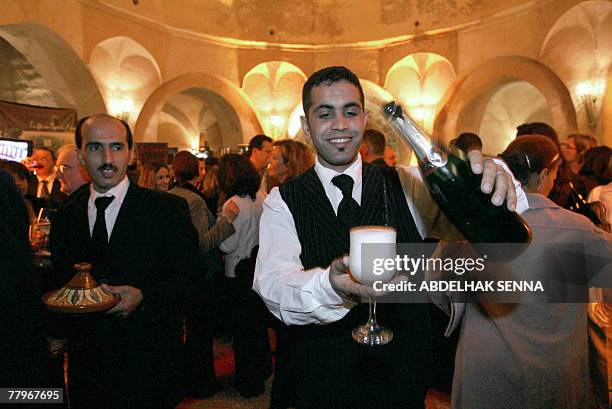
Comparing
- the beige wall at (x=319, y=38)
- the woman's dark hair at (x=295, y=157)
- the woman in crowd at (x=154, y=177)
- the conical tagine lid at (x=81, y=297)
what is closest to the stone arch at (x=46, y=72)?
the beige wall at (x=319, y=38)

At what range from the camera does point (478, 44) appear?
34.8 feet

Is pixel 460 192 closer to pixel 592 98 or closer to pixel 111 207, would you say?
pixel 111 207

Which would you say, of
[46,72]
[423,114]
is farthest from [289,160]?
[423,114]

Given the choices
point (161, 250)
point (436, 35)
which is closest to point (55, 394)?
point (161, 250)

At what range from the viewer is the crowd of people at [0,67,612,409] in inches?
53.6

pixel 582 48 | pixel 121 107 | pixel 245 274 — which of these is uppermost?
pixel 582 48

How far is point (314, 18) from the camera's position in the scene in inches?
491

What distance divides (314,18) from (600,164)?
10387mm

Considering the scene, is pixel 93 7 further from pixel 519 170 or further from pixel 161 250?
pixel 519 170

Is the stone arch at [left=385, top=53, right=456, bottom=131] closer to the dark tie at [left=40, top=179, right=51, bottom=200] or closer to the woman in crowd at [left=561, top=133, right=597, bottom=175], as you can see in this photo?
the woman in crowd at [left=561, top=133, right=597, bottom=175]

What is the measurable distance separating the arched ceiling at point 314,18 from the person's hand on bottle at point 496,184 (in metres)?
10.9

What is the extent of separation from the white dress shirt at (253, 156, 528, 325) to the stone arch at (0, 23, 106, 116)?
28.1ft

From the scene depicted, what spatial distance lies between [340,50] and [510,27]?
4380 millimetres

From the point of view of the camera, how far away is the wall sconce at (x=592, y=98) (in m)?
8.38
